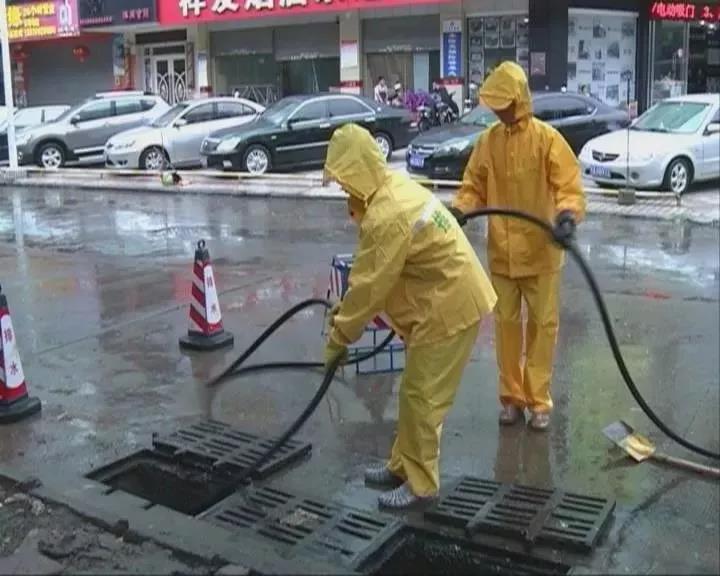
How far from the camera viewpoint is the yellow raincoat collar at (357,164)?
4016 millimetres

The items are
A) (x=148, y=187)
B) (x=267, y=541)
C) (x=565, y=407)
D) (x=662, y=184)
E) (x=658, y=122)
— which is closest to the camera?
(x=267, y=541)

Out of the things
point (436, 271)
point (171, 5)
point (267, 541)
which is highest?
point (171, 5)

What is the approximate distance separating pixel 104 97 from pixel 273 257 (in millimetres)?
12558

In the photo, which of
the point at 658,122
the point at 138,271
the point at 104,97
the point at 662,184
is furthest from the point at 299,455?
the point at 104,97

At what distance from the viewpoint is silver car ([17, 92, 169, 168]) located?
21.0 meters

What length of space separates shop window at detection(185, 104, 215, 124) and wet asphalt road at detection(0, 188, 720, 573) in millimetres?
8104

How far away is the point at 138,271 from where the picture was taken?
10.1 meters

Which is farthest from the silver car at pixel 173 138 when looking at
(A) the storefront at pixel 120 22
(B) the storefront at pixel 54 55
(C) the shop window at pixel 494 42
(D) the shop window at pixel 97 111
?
(B) the storefront at pixel 54 55

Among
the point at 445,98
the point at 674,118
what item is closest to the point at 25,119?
the point at 445,98

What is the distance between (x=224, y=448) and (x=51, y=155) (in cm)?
1747

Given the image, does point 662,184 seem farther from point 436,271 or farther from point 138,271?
point 436,271

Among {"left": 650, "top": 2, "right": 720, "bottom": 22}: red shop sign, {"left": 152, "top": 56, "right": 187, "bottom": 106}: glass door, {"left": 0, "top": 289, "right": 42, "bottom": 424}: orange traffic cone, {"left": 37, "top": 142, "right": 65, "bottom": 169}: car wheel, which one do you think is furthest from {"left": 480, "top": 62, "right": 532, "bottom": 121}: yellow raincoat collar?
{"left": 152, "top": 56, "right": 187, "bottom": 106}: glass door

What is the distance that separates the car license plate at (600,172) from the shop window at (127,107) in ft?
36.0

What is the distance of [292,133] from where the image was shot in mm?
18016
